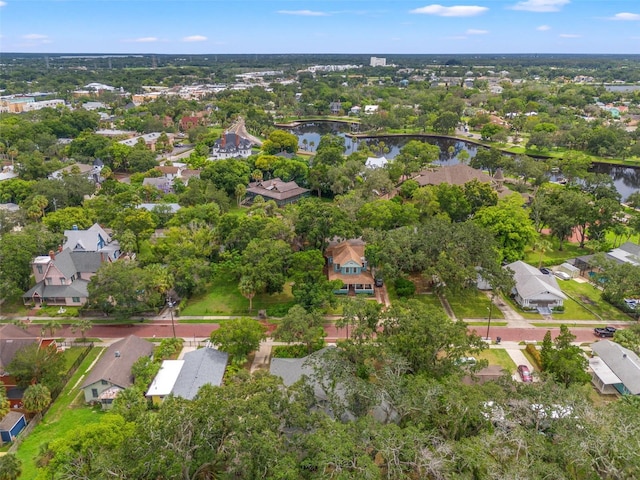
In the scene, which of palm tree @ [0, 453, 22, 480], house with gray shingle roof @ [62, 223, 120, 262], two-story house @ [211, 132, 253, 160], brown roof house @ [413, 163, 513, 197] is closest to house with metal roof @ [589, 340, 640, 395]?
palm tree @ [0, 453, 22, 480]

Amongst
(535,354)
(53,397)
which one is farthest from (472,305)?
(53,397)

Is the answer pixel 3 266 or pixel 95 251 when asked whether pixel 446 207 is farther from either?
pixel 3 266

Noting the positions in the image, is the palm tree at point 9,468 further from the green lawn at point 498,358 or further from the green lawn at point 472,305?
the green lawn at point 472,305

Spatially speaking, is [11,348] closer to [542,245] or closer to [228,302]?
[228,302]

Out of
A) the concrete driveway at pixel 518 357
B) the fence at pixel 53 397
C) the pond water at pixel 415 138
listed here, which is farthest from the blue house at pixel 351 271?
the pond water at pixel 415 138

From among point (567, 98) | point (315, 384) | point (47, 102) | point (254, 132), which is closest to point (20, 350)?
point (315, 384)

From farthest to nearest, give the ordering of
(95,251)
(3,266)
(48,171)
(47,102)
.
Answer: (47,102), (48,171), (95,251), (3,266)
